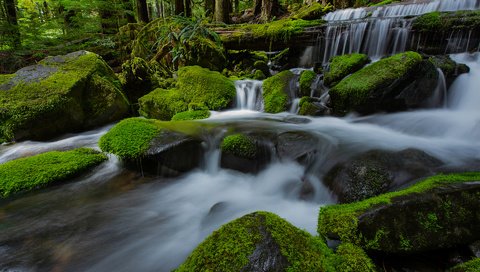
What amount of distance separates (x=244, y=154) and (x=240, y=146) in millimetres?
145

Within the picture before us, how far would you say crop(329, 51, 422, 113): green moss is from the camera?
5.04 metres

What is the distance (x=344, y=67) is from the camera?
6.30m

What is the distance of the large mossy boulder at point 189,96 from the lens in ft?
22.7

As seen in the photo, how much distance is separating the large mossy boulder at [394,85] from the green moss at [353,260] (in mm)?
4048

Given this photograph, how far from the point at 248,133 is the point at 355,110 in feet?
8.19

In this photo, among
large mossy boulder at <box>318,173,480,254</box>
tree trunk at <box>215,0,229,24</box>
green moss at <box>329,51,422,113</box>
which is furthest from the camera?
tree trunk at <box>215,0,229,24</box>

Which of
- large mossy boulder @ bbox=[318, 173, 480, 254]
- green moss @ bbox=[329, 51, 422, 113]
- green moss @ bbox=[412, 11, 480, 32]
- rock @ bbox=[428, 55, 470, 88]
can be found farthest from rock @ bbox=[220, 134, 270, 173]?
Answer: green moss @ bbox=[412, 11, 480, 32]

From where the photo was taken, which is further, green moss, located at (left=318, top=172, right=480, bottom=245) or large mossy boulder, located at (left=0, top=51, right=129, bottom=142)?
large mossy boulder, located at (left=0, top=51, right=129, bottom=142)

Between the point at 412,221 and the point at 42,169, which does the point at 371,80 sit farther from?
the point at 42,169

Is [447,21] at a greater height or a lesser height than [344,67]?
greater

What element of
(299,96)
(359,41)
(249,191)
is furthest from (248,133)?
(359,41)

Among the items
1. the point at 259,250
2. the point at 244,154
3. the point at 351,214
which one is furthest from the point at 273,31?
the point at 259,250

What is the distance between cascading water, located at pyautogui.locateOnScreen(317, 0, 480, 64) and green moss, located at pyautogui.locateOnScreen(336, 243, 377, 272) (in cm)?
664

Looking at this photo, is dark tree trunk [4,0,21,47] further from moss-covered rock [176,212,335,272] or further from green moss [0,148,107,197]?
moss-covered rock [176,212,335,272]
